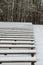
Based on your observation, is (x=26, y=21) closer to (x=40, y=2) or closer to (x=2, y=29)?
(x=40, y=2)

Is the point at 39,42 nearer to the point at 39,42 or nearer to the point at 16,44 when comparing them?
the point at 39,42

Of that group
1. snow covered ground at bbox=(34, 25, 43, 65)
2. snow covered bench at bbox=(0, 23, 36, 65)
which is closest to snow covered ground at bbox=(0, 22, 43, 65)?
snow covered ground at bbox=(34, 25, 43, 65)

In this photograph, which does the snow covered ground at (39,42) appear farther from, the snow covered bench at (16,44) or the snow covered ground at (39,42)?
the snow covered bench at (16,44)

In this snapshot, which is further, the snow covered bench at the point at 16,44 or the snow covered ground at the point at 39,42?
the snow covered ground at the point at 39,42

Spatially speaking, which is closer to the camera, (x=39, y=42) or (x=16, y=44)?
(x=16, y=44)

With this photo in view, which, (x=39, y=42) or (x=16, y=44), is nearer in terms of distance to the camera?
(x=16, y=44)

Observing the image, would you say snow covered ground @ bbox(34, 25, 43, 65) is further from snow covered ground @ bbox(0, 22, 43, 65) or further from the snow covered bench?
the snow covered bench

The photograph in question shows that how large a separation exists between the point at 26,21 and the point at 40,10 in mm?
385

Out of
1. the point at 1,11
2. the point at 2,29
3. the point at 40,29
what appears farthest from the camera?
the point at 1,11

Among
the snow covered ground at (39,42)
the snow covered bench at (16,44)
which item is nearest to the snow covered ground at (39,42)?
the snow covered ground at (39,42)

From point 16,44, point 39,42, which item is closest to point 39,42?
point 39,42

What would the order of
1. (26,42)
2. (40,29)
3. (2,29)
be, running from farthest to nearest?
(40,29) → (2,29) → (26,42)

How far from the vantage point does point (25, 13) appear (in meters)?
3.86

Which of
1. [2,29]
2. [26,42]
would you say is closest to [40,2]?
[2,29]
